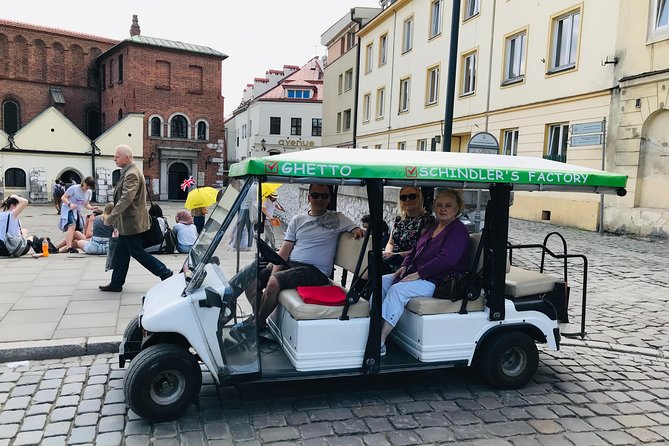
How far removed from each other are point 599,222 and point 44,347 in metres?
14.6

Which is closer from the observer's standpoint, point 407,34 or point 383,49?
point 407,34

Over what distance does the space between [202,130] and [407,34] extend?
913 inches

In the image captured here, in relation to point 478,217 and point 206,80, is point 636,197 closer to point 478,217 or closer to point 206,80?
point 478,217

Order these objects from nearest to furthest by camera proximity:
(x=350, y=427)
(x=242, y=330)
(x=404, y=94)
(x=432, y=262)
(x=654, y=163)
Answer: (x=350, y=427) → (x=242, y=330) → (x=432, y=262) → (x=654, y=163) → (x=404, y=94)

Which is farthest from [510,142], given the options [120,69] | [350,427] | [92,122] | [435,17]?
[92,122]

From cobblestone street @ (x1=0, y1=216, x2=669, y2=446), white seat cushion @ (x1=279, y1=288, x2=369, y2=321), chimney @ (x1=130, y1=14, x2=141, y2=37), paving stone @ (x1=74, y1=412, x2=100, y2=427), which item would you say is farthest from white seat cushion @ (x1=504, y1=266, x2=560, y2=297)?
chimney @ (x1=130, y1=14, x2=141, y2=37)

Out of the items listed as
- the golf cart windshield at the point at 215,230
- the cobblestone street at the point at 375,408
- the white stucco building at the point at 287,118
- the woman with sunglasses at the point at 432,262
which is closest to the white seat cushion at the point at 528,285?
the woman with sunglasses at the point at 432,262

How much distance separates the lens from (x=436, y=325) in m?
4.43

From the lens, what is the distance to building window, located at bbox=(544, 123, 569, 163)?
17750mm

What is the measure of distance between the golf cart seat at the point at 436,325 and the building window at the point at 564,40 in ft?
49.9

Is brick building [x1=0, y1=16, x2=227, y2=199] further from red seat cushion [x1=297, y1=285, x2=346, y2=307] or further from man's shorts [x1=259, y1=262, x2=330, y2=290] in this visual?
red seat cushion [x1=297, y1=285, x2=346, y2=307]

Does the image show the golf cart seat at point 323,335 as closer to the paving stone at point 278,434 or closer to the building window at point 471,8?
the paving stone at point 278,434

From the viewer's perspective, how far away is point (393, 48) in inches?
1206

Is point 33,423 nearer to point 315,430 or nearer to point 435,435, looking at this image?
point 315,430
